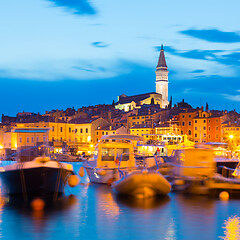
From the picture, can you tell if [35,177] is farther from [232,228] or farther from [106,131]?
[106,131]

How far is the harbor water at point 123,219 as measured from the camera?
47.0 ft

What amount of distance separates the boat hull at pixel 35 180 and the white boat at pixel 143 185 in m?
2.62

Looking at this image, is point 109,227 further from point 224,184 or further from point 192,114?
point 192,114

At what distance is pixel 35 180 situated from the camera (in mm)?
18656

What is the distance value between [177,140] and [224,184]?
101 ft

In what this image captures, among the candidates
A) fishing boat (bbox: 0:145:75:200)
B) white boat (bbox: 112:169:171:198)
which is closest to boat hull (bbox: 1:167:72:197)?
fishing boat (bbox: 0:145:75:200)

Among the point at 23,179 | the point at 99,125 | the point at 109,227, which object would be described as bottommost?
the point at 109,227

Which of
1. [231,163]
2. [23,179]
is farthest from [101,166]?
[231,163]

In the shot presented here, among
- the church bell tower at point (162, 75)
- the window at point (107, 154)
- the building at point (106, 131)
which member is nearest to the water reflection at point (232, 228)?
the window at point (107, 154)

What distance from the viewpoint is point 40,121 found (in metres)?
77.6

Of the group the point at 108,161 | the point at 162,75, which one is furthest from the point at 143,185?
the point at 162,75

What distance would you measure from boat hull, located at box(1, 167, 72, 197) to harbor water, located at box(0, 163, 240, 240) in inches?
22.3

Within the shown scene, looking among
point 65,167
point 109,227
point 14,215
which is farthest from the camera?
point 65,167

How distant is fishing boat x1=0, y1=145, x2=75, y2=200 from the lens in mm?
18500
